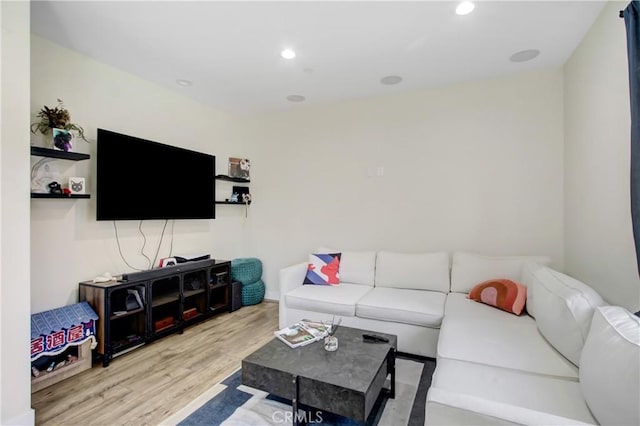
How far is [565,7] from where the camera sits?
2.12m

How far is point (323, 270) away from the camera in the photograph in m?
3.45

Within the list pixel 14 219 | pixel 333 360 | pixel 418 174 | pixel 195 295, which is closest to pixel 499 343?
pixel 333 360

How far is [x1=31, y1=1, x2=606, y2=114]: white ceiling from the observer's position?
214cm

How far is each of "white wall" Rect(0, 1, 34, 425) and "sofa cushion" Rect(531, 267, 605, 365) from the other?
2.99 metres

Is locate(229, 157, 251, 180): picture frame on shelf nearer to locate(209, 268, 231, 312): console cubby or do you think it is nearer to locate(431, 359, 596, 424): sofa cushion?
locate(209, 268, 231, 312): console cubby

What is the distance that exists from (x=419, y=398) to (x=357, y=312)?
901 millimetres

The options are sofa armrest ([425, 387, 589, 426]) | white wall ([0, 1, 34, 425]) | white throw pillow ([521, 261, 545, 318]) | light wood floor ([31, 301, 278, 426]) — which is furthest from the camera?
white throw pillow ([521, 261, 545, 318])

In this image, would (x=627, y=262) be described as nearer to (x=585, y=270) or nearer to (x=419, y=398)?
(x=585, y=270)

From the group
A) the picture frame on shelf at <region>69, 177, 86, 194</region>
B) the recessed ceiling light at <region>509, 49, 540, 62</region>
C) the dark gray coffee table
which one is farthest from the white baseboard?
the recessed ceiling light at <region>509, 49, 540, 62</region>

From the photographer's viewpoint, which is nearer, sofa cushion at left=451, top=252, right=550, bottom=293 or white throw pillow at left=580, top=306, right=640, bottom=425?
white throw pillow at left=580, top=306, right=640, bottom=425

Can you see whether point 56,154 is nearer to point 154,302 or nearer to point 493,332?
point 154,302

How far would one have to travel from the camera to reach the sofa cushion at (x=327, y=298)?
2857 millimetres

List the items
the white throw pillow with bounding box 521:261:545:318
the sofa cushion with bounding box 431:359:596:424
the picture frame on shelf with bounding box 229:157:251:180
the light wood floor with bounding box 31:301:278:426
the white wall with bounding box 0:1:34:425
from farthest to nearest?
the picture frame on shelf with bounding box 229:157:251:180 → the white throw pillow with bounding box 521:261:545:318 → the light wood floor with bounding box 31:301:278:426 → the white wall with bounding box 0:1:34:425 → the sofa cushion with bounding box 431:359:596:424

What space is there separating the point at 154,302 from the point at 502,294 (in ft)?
10.1
